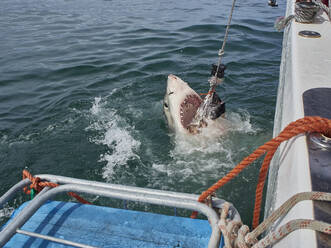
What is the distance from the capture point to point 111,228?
1.66 meters

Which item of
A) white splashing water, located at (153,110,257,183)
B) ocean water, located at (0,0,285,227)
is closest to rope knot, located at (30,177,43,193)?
ocean water, located at (0,0,285,227)

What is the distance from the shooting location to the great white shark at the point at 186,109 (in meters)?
3.62

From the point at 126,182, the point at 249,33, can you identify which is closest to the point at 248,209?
the point at 126,182

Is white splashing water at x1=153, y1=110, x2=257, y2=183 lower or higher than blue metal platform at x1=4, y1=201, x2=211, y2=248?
lower

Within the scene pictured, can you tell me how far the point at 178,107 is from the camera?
12.5 feet

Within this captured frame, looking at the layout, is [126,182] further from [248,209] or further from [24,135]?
[24,135]

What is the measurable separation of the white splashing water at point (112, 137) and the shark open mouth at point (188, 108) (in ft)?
2.74

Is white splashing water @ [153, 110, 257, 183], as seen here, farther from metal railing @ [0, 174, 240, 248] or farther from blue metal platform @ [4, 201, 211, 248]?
metal railing @ [0, 174, 240, 248]

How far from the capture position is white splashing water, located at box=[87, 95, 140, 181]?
3.80 meters

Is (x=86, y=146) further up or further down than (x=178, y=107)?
further down

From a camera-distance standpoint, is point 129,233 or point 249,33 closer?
point 129,233

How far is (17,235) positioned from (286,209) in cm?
148

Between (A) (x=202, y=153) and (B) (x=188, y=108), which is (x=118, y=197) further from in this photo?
(B) (x=188, y=108)

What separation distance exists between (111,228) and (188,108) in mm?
2436
